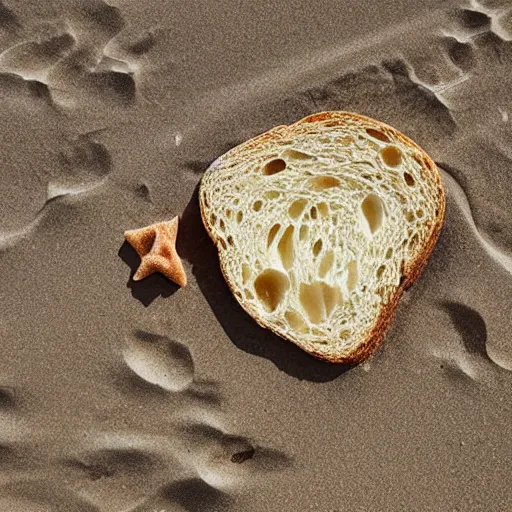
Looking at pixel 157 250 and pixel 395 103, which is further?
pixel 395 103

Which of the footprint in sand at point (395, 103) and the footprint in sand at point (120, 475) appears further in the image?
the footprint in sand at point (395, 103)

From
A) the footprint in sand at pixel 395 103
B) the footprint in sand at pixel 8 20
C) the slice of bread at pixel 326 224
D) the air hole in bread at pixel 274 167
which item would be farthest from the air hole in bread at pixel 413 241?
the footprint in sand at pixel 8 20

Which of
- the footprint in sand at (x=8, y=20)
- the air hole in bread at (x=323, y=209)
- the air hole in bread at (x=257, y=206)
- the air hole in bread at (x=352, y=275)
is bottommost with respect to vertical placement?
the air hole in bread at (x=352, y=275)

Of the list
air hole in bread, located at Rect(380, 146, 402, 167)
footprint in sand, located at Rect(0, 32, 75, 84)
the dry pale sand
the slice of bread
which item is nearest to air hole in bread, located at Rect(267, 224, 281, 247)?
the slice of bread

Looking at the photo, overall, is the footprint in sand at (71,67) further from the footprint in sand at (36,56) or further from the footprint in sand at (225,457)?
the footprint in sand at (225,457)

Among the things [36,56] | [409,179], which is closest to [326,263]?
[409,179]

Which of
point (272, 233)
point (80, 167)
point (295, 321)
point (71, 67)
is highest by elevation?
point (71, 67)

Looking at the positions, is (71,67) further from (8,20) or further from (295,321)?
(295,321)

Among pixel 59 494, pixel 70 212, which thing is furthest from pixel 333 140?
pixel 59 494
